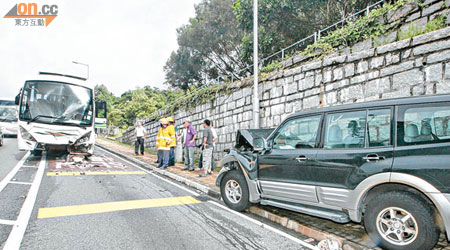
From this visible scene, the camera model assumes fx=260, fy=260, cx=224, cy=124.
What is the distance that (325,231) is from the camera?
3598 mm

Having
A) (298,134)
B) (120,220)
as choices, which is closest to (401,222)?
(298,134)

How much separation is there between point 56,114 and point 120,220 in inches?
294

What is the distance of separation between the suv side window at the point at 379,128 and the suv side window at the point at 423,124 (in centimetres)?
12

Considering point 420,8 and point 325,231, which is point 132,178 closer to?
point 325,231

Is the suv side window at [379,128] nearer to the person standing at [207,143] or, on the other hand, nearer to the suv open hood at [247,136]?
the suv open hood at [247,136]

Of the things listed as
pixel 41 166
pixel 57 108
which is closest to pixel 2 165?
pixel 41 166

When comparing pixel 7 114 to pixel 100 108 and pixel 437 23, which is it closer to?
pixel 100 108

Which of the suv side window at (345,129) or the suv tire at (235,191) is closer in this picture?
the suv side window at (345,129)

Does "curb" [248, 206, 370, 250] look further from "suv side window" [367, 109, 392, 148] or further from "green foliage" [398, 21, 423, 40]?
"green foliage" [398, 21, 423, 40]

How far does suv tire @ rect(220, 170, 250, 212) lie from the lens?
4645mm

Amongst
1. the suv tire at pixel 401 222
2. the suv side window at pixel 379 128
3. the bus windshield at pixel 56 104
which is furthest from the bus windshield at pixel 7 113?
the suv tire at pixel 401 222

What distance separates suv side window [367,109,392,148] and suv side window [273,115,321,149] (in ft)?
2.27

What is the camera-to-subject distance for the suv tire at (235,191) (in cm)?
Answer: 464

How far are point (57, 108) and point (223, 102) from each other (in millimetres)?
6535
